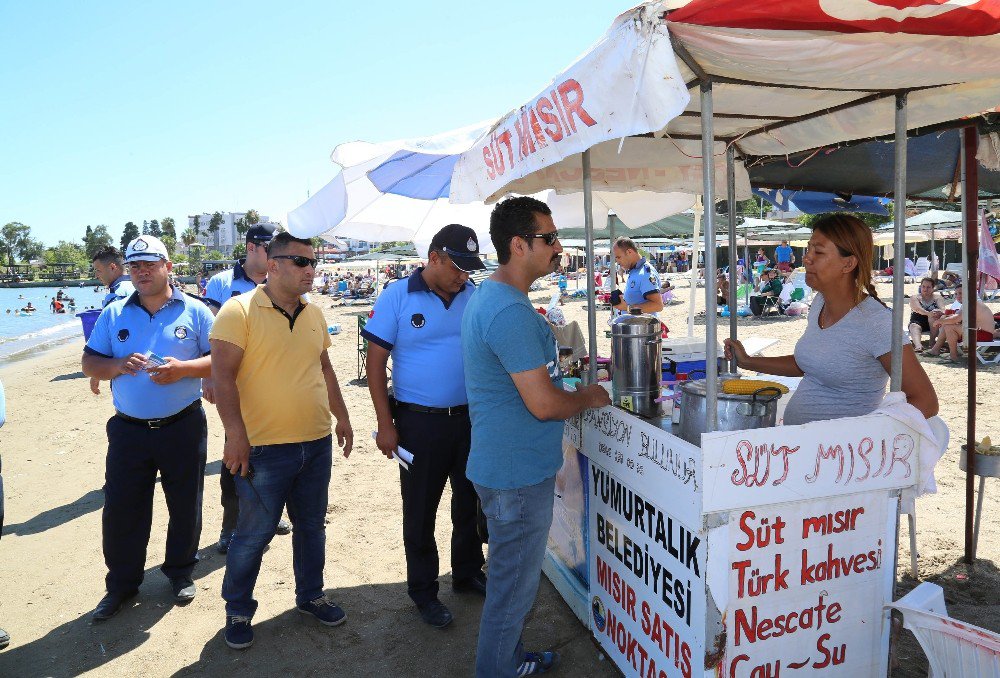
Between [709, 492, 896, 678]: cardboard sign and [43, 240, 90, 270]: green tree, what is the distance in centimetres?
13241

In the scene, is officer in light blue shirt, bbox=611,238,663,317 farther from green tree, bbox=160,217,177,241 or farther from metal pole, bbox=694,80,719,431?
green tree, bbox=160,217,177,241

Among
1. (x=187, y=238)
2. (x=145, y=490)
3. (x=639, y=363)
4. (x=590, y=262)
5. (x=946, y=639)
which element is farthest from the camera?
(x=187, y=238)

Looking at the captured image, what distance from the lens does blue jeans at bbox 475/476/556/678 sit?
2.36 m

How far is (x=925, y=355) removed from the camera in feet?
33.4

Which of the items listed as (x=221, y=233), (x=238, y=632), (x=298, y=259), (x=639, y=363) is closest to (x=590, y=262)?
(x=639, y=363)

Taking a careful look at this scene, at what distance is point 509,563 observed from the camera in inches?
93.6

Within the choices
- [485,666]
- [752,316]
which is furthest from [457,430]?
[752,316]

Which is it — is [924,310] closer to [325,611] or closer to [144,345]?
[325,611]

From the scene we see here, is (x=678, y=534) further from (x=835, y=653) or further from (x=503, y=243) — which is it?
(x=503, y=243)

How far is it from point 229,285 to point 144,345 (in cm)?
145

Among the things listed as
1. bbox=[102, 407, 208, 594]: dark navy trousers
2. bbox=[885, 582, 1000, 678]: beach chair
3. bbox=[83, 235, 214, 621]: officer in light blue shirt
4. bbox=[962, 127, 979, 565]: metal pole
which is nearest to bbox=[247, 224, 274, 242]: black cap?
bbox=[83, 235, 214, 621]: officer in light blue shirt

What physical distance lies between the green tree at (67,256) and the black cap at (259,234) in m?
129

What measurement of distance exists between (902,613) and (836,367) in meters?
0.92

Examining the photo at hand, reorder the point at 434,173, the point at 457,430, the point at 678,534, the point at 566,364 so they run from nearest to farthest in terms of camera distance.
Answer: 1. the point at 678,534
2. the point at 457,430
3. the point at 566,364
4. the point at 434,173
